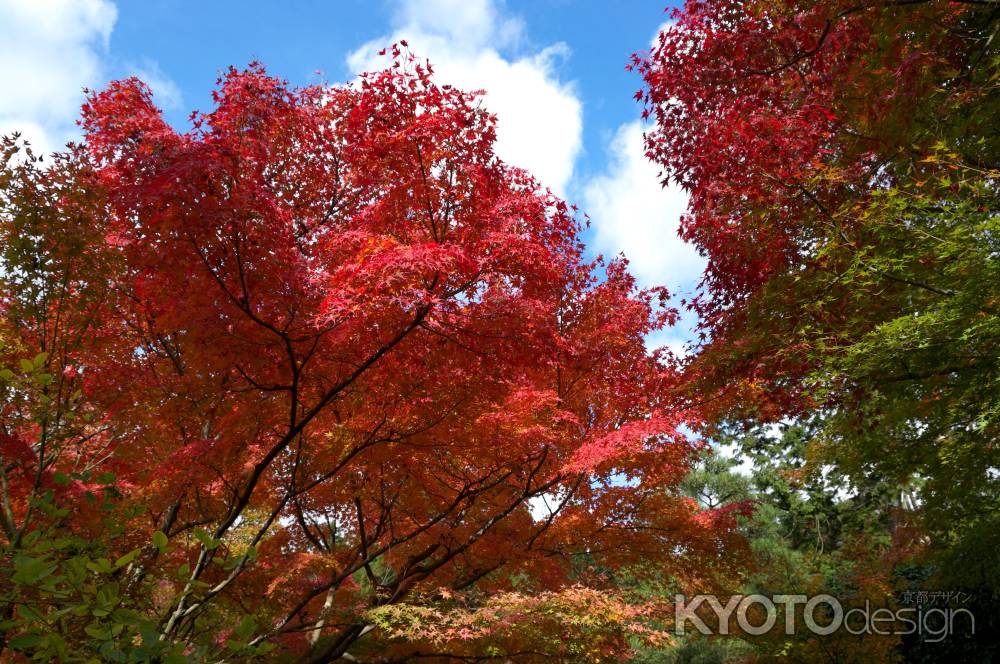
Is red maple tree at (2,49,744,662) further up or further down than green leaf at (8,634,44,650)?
further up

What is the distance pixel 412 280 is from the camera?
5.07 meters

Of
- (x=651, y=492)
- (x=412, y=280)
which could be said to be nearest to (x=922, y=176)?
(x=651, y=492)

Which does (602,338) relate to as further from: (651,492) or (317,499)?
(317,499)

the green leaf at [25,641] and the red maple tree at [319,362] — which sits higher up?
the red maple tree at [319,362]

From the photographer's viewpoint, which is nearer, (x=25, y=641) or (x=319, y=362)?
(x=25, y=641)

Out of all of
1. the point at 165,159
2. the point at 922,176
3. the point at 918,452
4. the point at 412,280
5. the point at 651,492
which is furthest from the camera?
the point at 651,492

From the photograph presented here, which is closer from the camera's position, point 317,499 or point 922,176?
point 922,176

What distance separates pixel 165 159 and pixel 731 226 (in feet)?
23.1

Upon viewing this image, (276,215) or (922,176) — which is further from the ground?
(922,176)

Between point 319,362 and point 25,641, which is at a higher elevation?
point 319,362

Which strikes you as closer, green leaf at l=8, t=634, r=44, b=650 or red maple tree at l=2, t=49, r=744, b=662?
green leaf at l=8, t=634, r=44, b=650

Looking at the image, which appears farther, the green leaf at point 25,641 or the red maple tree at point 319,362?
the red maple tree at point 319,362

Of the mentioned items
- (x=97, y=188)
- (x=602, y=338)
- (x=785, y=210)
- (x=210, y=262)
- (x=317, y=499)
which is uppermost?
(x=785, y=210)

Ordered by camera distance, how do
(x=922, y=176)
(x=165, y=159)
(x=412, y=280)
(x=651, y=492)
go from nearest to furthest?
→ (x=165, y=159), (x=412, y=280), (x=922, y=176), (x=651, y=492)
